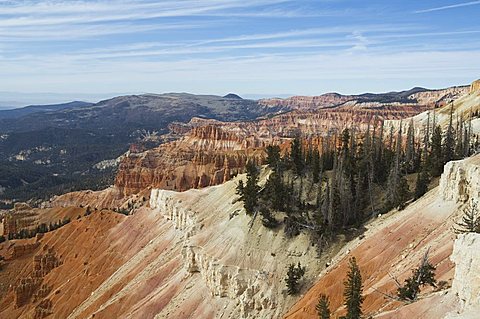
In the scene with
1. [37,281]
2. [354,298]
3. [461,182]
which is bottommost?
[37,281]

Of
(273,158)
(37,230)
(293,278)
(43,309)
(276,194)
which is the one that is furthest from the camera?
(37,230)

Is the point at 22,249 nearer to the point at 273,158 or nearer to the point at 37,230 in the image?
the point at 37,230

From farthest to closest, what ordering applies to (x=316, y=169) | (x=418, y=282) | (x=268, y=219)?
(x=316, y=169)
(x=268, y=219)
(x=418, y=282)

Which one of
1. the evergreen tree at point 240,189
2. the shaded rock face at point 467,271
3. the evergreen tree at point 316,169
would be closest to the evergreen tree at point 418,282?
the shaded rock face at point 467,271

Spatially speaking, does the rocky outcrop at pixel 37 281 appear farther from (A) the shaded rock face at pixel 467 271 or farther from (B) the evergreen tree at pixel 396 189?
(A) the shaded rock face at pixel 467 271

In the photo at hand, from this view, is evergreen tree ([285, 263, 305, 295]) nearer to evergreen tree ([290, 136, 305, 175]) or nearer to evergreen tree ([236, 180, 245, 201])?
evergreen tree ([236, 180, 245, 201])

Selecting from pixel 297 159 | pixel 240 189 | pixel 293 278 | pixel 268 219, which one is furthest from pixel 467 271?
pixel 297 159

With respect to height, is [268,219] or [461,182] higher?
[461,182]

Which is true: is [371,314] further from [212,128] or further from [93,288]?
[212,128]
